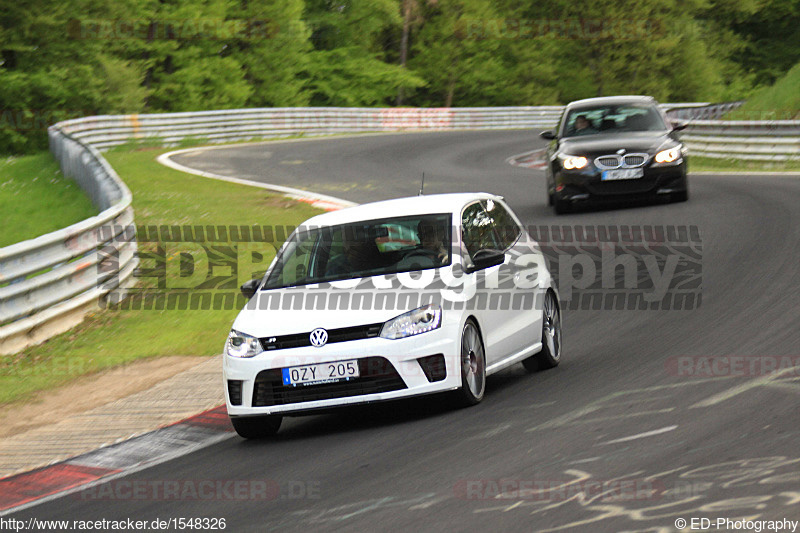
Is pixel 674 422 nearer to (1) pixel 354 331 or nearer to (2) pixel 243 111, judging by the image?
(1) pixel 354 331

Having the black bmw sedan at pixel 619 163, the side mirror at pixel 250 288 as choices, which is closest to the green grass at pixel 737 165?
the black bmw sedan at pixel 619 163

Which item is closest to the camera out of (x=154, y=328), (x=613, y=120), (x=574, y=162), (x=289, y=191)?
(x=154, y=328)

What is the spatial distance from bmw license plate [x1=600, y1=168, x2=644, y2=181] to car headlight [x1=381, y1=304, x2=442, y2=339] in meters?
11.0

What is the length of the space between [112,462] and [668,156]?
493 inches

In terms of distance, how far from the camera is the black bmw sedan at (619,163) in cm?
1862

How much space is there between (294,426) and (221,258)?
25.4 feet

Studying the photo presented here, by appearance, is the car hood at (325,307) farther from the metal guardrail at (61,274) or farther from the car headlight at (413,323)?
the metal guardrail at (61,274)

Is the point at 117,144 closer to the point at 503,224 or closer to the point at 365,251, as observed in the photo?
the point at 503,224

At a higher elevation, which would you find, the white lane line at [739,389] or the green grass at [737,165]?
the white lane line at [739,389]

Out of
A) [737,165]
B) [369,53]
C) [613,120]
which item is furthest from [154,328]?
[369,53]

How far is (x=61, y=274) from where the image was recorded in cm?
1266

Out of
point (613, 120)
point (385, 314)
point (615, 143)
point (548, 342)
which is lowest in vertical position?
point (615, 143)

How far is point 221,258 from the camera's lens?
16406mm

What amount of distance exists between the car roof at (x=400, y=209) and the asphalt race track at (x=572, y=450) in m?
1.44
